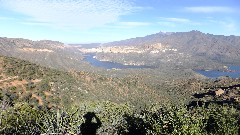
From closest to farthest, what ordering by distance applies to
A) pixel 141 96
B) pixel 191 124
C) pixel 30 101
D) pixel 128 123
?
pixel 191 124 < pixel 128 123 < pixel 30 101 < pixel 141 96

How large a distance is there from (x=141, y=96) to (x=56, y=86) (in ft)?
175

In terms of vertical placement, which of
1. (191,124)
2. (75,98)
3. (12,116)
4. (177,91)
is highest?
(191,124)

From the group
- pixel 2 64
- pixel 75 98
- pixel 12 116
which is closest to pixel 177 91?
pixel 75 98

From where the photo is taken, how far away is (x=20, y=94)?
77.9 meters

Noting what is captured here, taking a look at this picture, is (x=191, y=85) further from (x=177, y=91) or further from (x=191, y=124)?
(x=191, y=124)

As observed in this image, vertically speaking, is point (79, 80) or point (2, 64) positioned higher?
point (2, 64)

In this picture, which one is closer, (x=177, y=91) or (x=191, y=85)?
(x=177, y=91)

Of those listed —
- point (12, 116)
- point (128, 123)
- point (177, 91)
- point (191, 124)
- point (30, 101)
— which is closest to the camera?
point (191, 124)

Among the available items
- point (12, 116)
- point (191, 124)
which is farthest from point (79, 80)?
point (191, 124)

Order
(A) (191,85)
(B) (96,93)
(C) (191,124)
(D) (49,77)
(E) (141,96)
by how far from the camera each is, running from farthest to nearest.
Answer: (A) (191,85), (E) (141,96), (B) (96,93), (D) (49,77), (C) (191,124)

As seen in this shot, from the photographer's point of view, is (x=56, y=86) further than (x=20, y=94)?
Yes

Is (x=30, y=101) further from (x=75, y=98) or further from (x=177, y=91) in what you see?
(x=177, y=91)

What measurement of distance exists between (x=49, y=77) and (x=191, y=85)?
107m

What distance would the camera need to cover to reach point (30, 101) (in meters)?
77.1
